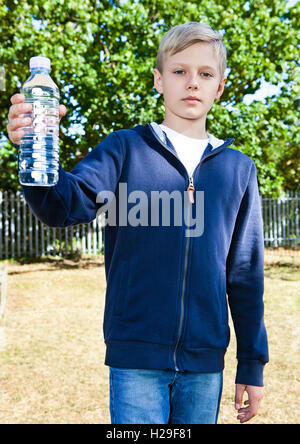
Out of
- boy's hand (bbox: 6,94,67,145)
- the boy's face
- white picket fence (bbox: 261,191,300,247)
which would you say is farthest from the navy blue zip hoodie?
white picket fence (bbox: 261,191,300,247)

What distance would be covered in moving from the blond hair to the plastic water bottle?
0.71 metres

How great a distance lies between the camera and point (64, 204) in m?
1.63

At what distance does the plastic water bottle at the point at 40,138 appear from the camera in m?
1.56

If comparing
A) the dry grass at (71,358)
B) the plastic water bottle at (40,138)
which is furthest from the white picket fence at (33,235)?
the plastic water bottle at (40,138)

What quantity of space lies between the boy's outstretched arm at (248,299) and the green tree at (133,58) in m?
12.0

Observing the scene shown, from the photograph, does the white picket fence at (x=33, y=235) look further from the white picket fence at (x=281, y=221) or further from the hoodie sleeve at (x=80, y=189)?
the hoodie sleeve at (x=80, y=189)

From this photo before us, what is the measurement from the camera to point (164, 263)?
196cm

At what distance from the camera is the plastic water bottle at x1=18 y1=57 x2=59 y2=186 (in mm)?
1562

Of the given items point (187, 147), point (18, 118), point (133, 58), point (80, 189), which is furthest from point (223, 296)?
point (133, 58)

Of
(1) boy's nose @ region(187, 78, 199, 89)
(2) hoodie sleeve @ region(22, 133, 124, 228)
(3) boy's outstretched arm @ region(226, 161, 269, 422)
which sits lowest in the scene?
(3) boy's outstretched arm @ region(226, 161, 269, 422)

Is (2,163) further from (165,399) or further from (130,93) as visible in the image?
(165,399)

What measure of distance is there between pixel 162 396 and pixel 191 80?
4.57 feet

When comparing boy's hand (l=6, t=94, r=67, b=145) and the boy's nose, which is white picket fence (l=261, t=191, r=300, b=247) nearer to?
the boy's nose
